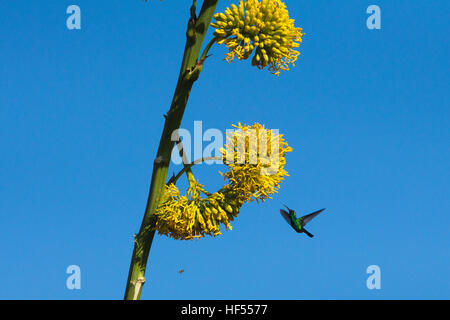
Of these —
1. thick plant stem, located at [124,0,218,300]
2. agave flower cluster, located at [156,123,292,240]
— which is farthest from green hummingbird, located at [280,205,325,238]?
thick plant stem, located at [124,0,218,300]

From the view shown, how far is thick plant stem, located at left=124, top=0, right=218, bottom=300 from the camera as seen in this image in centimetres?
603

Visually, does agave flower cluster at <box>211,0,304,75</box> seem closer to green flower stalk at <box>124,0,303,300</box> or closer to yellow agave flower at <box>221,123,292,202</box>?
green flower stalk at <box>124,0,303,300</box>

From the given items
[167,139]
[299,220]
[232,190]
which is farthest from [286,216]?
[167,139]

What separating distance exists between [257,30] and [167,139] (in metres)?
1.62

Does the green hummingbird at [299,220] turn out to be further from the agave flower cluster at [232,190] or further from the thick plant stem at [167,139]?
the thick plant stem at [167,139]

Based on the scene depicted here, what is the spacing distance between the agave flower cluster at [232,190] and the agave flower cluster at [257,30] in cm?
86

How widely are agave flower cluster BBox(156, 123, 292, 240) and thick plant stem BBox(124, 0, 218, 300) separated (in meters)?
0.14

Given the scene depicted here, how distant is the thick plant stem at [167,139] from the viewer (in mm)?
6031

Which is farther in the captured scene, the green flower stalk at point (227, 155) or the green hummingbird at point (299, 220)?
the green hummingbird at point (299, 220)

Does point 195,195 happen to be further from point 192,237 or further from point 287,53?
point 287,53

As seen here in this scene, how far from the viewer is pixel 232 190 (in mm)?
6484

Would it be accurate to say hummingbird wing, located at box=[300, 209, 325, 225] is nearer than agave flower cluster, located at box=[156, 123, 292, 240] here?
No

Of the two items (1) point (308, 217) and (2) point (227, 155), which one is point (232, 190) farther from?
(1) point (308, 217)

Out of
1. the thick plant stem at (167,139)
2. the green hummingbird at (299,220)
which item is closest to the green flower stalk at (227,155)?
the thick plant stem at (167,139)
